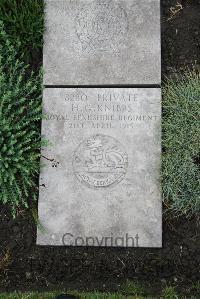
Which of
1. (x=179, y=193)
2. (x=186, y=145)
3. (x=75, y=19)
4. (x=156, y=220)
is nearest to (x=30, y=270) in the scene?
(x=156, y=220)

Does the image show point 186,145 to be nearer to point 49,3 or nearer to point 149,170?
point 149,170

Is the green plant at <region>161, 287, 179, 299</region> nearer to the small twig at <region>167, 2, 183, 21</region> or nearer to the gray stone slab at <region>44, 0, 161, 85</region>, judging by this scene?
the gray stone slab at <region>44, 0, 161, 85</region>

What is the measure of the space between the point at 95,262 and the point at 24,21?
2.37m

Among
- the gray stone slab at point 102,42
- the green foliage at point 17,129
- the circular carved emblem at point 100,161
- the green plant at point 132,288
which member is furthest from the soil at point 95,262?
the gray stone slab at point 102,42

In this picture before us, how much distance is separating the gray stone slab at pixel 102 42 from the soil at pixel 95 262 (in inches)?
54.5

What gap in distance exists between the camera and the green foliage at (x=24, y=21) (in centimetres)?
411

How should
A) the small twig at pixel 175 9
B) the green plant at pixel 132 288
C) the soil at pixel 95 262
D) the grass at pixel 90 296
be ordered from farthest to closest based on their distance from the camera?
the small twig at pixel 175 9
the soil at pixel 95 262
the green plant at pixel 132 288
the grass at pixel 90 296

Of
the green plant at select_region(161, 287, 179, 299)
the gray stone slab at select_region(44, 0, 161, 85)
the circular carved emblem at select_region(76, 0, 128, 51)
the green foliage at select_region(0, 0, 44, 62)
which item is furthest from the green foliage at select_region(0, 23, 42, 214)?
the green plant at select_region(161, 287, 179, 299)

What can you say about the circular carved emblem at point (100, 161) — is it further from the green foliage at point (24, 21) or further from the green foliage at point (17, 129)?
the green foliage at point (24, 21)

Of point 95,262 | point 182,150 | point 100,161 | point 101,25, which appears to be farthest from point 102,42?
point 95,262

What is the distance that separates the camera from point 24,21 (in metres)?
4.14

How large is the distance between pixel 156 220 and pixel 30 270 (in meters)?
1.26

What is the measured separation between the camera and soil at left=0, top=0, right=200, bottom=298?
3.93 metres

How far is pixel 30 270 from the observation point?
4016mm
